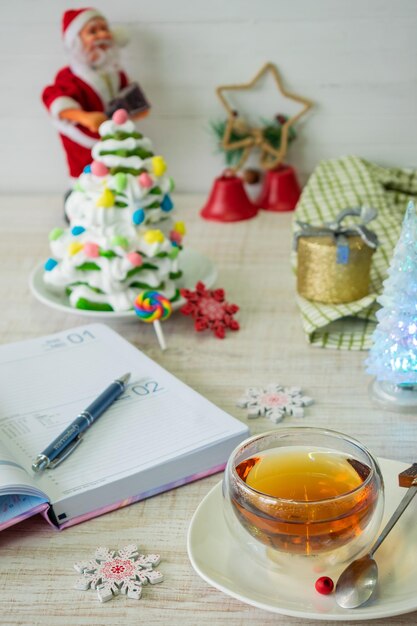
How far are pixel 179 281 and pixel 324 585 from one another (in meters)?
0.67

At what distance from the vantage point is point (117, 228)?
1.15 m

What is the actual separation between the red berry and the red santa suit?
1.11m

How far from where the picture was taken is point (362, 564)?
2.21 ft

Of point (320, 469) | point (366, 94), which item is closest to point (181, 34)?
point (366, 94)

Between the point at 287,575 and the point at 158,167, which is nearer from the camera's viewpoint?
the point at 287,575

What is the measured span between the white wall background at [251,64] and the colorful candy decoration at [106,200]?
2.22 ft

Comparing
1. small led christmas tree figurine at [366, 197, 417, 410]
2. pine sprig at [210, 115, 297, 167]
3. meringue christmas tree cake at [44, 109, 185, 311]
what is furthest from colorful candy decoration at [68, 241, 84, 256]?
pine sprig at [210, 115, 297, 167]

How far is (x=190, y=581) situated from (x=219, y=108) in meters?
1.21

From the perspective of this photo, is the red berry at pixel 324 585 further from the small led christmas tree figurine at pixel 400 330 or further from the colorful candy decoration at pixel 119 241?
the colorful candy decoration at pixel 119 241

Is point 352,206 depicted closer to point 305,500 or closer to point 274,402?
point 274,402

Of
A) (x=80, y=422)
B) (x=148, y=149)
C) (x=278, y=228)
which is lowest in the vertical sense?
(x=278, y=228)

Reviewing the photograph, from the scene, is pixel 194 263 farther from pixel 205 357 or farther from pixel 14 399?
pixel 14 399

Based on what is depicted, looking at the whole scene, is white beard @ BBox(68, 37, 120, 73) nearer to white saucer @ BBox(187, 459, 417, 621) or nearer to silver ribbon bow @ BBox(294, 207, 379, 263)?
silver ribbon bow @ BBox(294, 207, 379, 263)

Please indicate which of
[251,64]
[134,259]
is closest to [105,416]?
[134,259]
